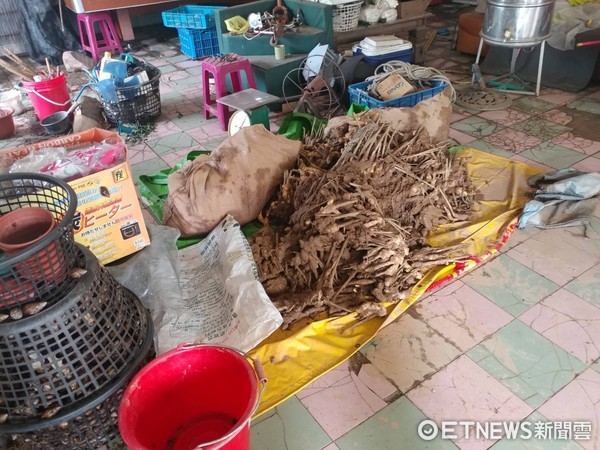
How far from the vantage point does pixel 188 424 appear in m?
1.70

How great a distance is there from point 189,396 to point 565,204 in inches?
94.2

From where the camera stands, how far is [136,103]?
4.22 m

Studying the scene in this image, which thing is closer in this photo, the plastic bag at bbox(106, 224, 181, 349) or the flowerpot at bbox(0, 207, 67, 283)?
the flowerpot at bbox(0, 207, 67, 283)

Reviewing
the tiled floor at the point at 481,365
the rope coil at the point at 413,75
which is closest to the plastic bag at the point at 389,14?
the rope coil at the point at 413,75

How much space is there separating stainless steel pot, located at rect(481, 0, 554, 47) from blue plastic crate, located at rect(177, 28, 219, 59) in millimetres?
3344

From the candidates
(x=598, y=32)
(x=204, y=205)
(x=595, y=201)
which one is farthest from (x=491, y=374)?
(x=598, y=32)

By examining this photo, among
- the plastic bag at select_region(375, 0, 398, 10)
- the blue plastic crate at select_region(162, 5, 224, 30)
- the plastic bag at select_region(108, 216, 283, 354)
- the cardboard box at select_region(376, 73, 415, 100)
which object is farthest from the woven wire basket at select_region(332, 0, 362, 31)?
the plastic bag at select_region(108, 216, 283, 354)

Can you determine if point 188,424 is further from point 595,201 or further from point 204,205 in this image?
point 595,201

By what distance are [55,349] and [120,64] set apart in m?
3.36

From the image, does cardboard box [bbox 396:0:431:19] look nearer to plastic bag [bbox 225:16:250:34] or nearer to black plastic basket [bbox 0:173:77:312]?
plastic bag [bbox 225:16:250:34]

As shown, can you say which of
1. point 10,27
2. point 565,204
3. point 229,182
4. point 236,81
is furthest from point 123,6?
point 565,204

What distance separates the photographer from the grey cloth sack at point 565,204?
273cm

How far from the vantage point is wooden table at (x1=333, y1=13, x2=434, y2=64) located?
4880 mm

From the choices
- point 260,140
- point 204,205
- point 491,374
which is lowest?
point 491,374
